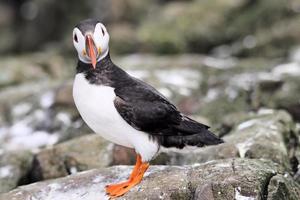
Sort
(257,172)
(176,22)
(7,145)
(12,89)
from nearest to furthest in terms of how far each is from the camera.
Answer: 1. (257,172)
2. (7,145)
3. (12,89)
4. (176,22)

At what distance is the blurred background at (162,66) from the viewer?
9117 millimetres

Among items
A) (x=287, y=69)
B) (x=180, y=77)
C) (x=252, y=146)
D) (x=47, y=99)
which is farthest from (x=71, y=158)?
(x=287, y=69)

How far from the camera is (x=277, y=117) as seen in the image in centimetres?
798

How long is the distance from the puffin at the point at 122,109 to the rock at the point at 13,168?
7.31 feet

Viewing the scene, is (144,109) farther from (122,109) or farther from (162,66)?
(162,66)

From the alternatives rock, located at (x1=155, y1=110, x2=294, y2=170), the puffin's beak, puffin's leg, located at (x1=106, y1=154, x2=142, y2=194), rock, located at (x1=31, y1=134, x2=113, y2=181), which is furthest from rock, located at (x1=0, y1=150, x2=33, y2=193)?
the puffin's beak

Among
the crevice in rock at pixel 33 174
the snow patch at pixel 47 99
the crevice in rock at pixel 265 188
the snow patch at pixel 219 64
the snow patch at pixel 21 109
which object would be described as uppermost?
the snow patch at pixel 219 64

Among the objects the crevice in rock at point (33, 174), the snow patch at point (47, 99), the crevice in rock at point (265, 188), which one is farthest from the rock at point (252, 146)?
the snow patch at point (47, 99)

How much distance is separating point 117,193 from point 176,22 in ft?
38.0

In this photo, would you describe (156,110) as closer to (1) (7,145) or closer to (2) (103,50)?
(2) (103,50)

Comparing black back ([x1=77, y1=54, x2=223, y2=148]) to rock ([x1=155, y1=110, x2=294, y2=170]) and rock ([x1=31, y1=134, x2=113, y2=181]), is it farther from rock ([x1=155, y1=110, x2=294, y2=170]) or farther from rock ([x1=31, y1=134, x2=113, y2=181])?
rock ([x1=31, y1=134, x2=113, y2=181])

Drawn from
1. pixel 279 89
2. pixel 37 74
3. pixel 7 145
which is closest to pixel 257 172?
pixel 279 89

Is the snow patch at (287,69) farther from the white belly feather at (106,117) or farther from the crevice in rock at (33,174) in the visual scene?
the white belly feather at (106,117)

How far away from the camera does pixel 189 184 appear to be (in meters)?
5.65
